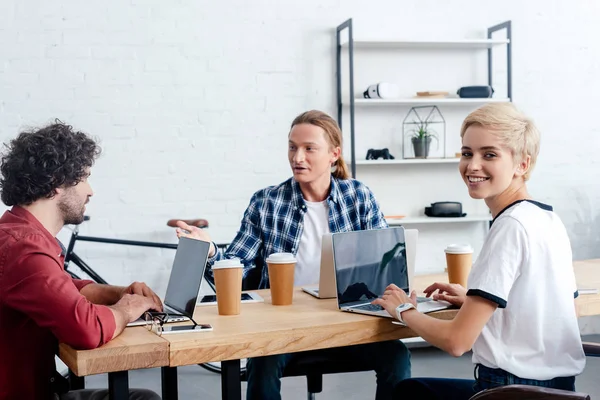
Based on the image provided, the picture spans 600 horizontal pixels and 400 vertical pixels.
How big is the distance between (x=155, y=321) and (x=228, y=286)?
0.72ft

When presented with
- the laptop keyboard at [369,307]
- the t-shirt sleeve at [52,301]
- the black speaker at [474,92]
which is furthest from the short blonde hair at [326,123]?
the black speaker at [474,92]

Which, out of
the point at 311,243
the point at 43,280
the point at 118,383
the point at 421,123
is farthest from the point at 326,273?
the point at 421,123

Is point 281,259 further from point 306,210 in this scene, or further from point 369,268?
point 306,210

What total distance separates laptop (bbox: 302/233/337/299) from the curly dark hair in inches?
27.6

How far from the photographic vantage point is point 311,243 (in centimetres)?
275

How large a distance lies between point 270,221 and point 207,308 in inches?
27.2

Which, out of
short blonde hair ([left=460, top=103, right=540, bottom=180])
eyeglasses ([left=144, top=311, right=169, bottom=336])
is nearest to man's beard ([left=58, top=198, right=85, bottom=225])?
eyeglasses ([left=144, top=311, right=169, bottom=336])

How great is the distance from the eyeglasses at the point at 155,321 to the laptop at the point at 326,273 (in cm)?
50

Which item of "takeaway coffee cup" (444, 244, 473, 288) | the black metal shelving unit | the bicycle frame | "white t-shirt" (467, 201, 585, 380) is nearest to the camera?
"white t-shirt" (467, 201, 585, 380)

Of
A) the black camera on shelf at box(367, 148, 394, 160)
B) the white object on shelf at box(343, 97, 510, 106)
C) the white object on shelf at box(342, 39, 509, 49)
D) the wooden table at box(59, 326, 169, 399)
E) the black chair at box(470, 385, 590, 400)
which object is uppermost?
the white object on shelf at box(342, 39, 509, 49)

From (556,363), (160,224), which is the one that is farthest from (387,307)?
(160,224)

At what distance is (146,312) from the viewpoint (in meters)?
1.95

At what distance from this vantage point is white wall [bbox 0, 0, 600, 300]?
411 centimetres

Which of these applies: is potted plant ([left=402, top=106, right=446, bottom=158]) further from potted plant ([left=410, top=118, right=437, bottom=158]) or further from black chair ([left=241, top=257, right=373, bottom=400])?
black chair ([left=241, top=257, right=373, bottom=400])
